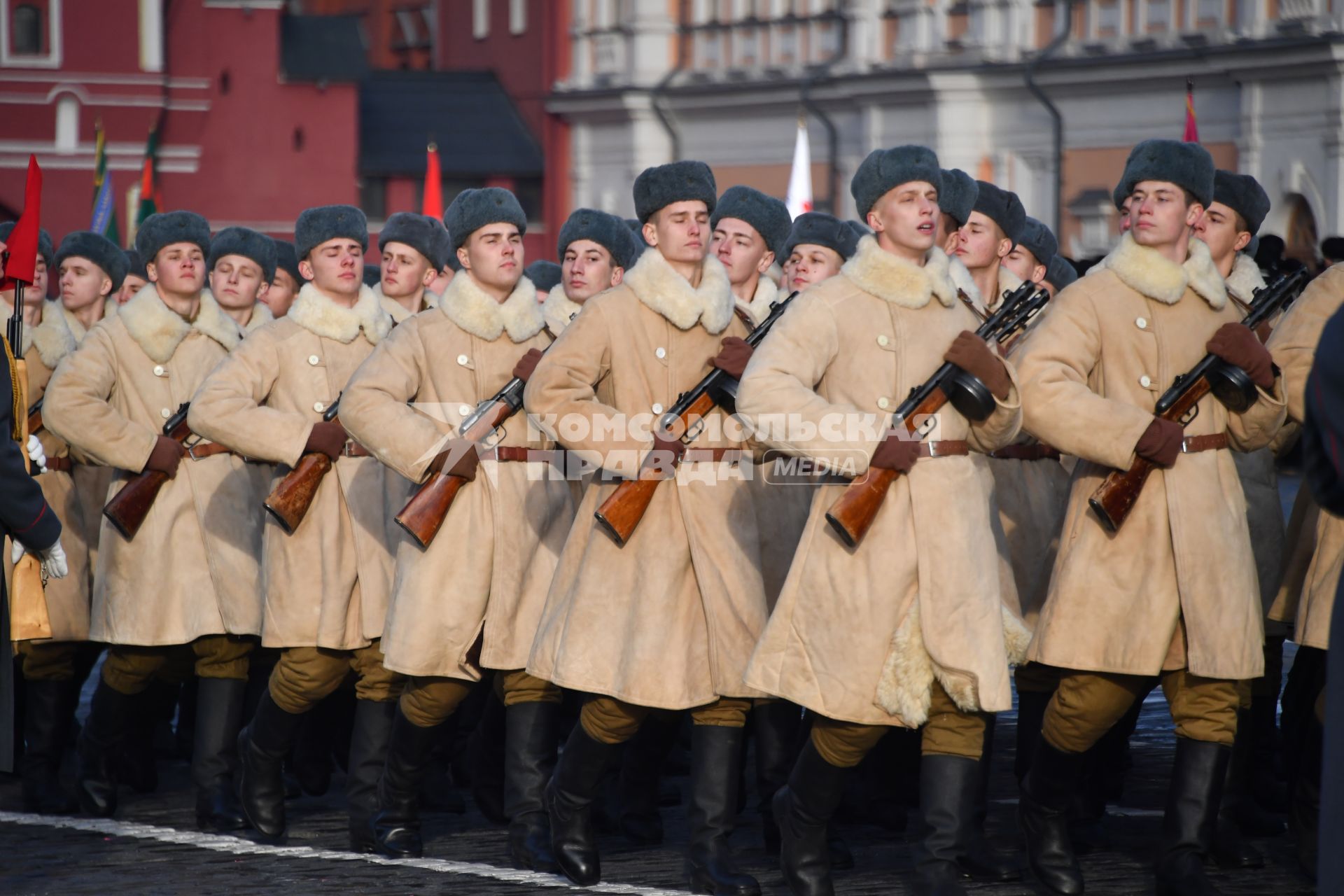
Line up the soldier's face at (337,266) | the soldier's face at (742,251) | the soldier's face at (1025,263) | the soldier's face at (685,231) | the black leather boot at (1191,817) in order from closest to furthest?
1. the black leather boot at (1191,817)
2. the soldier's face at (685,231)
3. the soldier's face at (337,266)
4. the soldier's face at (742,251)
5. the soldier's face at (1025,263)

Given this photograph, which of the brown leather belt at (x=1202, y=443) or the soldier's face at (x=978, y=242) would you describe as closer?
the brown leather belt at (x=1202, y=443)

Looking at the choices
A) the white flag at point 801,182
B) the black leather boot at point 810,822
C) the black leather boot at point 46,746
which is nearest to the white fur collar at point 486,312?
the black leather boot at point 810,822

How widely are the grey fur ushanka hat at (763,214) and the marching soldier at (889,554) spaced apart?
2.16 metres

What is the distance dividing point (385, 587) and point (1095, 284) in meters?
2.65

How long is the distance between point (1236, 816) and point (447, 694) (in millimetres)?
2457

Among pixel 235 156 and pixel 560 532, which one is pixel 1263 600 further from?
pixel 235 156

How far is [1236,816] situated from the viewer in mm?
7469

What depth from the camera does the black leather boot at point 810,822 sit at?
6699mm

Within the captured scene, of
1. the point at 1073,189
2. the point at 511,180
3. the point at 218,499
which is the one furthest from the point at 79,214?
the point at 218,499

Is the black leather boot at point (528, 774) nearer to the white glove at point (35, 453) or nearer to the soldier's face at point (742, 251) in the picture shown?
the white glove at point (35, 453)

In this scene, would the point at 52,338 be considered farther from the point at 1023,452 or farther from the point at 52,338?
the point at 1023,452

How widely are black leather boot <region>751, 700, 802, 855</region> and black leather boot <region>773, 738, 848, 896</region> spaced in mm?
699

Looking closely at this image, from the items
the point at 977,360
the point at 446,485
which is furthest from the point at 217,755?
the point at 977,360

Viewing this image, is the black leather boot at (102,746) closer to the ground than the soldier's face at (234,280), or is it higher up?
closer to the ground
